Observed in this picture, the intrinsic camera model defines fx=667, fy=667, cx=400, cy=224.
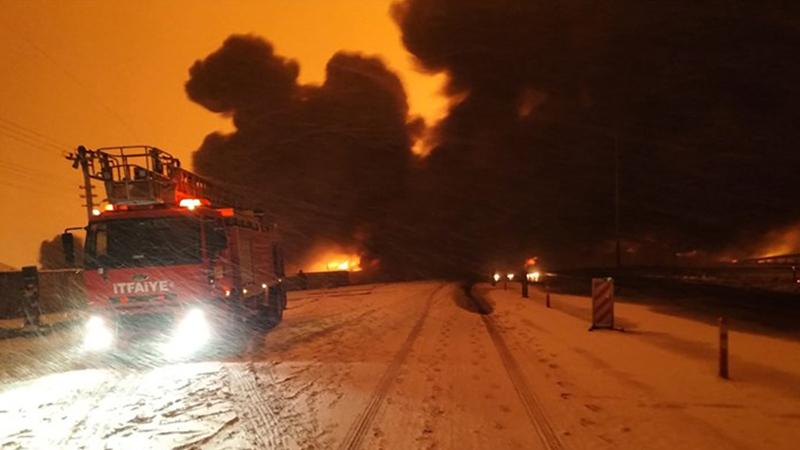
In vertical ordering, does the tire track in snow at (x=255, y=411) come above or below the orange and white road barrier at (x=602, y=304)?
below

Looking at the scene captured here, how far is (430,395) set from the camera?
8.45 metres

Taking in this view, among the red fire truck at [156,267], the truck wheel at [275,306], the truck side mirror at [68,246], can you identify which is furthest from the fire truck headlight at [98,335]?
the truck wheel at [275,306]

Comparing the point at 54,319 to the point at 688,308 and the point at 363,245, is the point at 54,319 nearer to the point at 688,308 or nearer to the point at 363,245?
the point at 688,308

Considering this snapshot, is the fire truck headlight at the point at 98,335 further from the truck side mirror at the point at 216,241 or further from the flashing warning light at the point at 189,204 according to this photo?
the flashing warning light at the point at 189,204

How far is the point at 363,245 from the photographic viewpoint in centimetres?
6281

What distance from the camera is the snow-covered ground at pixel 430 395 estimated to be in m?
6.59

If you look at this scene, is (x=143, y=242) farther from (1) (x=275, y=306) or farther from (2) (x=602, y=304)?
(2) (x=602, y=304)

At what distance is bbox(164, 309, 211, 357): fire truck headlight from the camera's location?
13203 millimetres

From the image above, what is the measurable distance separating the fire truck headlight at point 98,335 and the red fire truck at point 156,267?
2 cm

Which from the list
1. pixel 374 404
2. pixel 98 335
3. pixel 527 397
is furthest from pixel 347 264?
pixel 374 404

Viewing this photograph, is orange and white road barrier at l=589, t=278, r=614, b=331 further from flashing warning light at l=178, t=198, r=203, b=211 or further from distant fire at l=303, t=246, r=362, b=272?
distant fire at l=303, t=246, r=362, b=272

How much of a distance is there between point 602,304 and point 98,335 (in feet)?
35.5

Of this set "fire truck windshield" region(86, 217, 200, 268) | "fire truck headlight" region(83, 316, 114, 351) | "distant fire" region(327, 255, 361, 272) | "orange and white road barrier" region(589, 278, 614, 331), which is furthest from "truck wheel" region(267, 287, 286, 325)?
"distant fire" region(327, 255, 361, 272)

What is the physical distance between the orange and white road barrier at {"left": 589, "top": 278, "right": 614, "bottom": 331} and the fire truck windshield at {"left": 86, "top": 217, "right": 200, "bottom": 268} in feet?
28.8
